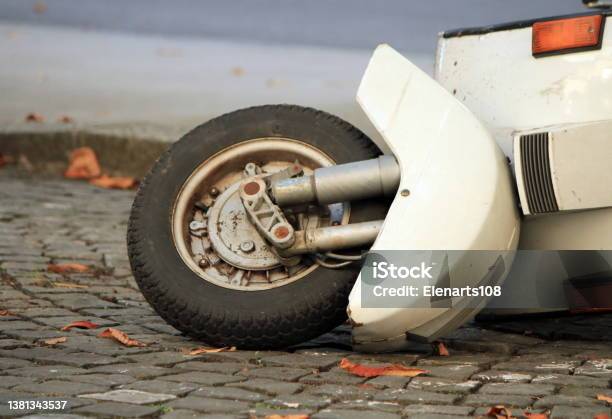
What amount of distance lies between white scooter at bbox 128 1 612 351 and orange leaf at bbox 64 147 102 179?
3857 millimetres

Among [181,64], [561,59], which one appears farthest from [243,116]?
[181,64]

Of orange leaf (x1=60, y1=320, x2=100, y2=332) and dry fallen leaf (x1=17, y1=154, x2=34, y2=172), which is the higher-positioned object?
dry fallen leaf (x1=17, y1=154, x2=34, y2=172)

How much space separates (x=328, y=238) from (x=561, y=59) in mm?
920

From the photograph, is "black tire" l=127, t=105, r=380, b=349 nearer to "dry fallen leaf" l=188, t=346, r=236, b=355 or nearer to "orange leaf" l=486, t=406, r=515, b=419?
"dry fallen leaf" l=188, t=346, r=236, b=355

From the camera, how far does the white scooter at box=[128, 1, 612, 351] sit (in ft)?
12.5

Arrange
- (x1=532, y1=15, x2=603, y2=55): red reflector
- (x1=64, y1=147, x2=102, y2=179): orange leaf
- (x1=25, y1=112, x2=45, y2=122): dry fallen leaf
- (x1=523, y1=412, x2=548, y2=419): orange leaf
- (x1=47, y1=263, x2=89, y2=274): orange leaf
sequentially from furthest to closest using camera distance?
(x1=25, y1=112, x2=45, y2=122): dry fallen leaf → (x1=64, y1=147, x2=102, y2=179): orange leaf → (x1=47, y1=263, x2=89, y2=274): orange leaf → (x1=532, y1=15, x2=603, y2=55): red reflector → (x1=523, y1=412, x2=548, y2=419): orange leaf

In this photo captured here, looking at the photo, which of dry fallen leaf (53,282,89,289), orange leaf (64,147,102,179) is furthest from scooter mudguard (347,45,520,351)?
orange leaf (64,147,102,179)

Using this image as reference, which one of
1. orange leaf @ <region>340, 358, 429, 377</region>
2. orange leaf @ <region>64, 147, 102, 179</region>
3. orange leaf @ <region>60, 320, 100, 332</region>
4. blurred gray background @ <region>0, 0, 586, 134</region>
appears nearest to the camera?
orange leaf @ <region>340, 358, 429, 377</region>

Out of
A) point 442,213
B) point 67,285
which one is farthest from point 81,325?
point 442,213

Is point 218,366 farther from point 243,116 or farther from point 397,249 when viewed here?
point 243,116

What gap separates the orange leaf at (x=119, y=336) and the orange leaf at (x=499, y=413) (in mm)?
1338

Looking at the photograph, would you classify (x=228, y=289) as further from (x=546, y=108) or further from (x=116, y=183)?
(x=116, y=183)

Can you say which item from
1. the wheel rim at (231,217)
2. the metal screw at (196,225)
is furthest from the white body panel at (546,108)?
the metal screw at (196,225)

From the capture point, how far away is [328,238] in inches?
155
